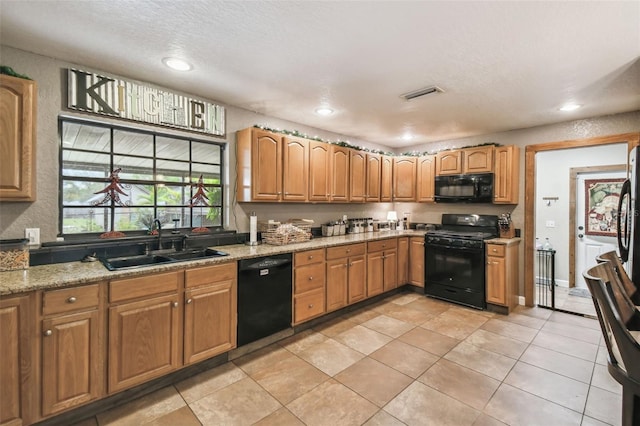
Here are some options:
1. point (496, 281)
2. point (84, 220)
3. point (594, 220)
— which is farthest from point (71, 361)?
point (594, 220)

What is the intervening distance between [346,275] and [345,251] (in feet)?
1.00

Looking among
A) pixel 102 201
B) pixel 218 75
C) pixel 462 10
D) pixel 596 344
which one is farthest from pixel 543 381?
pixel 102 201

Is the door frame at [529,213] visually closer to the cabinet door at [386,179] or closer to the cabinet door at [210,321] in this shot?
the cabinet door at [386,179]

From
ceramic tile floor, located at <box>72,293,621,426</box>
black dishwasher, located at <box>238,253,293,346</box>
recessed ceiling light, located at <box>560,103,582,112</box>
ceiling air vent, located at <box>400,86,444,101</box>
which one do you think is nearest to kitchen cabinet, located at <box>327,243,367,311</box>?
ceramic tile floor, located at <box>72,293,621,426</box>

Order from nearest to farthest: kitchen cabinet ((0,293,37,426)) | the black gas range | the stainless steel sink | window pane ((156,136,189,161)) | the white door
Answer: kitchen cabinet ((0,293,37,426)) < the stainless steel sink < window pane ((156,136,189,161)) < the black gas range < the white door

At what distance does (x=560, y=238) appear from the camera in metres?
5.23

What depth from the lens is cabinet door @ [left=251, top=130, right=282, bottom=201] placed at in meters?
3.25

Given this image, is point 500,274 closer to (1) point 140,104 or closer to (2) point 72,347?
(2) point 72,347

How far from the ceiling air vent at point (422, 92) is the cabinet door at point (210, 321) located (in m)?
2.50

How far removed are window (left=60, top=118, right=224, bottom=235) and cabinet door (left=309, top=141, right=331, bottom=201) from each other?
1102 mm

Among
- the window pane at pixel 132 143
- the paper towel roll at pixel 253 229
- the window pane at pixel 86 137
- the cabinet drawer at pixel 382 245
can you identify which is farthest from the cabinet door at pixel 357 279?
the window pane at pixel 86 137

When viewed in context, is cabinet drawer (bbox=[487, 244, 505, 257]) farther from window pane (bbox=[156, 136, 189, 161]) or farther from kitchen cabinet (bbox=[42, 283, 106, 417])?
kitchen cabinet (bbox=[42, 283, 106, 417])

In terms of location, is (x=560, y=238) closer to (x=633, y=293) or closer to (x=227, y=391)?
(x=633, y=293)

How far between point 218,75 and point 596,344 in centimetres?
452
